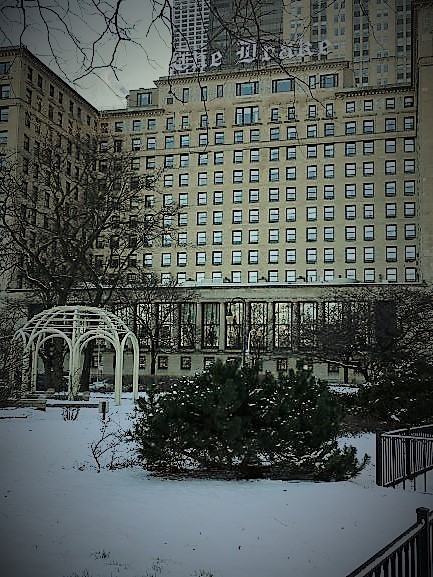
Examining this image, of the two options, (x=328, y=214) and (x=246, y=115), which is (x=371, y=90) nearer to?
(x=246, y=115)

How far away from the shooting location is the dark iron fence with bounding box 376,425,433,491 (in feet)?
33.9

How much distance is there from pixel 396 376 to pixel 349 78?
67875 mm

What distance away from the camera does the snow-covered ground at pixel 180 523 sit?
5.52 m

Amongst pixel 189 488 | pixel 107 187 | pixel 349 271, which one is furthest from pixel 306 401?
pixel 349 271

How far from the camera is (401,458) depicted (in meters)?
11.4

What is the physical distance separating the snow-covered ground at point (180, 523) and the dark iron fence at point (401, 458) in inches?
14.5

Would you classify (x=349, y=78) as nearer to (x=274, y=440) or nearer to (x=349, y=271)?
(x=349, y=271)

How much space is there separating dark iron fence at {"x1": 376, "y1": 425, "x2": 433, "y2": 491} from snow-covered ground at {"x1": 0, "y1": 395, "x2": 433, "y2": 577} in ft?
1.21

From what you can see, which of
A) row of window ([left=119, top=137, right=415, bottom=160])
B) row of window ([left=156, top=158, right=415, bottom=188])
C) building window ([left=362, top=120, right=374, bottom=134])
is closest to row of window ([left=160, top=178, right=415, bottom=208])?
row of window ([left=156, top=158, right=415, bottom=188])

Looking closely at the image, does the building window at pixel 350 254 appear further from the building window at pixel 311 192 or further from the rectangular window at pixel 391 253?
the building window at pixel 311 192

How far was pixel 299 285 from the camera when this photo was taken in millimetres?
56844

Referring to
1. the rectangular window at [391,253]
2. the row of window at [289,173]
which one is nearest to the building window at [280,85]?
the row of window at [289,173]

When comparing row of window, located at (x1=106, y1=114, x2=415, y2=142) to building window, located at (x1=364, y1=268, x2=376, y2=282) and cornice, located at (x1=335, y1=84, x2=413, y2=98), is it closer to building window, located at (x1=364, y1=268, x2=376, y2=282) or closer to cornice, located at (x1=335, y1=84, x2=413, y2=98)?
cornice, located at (x1=335, y1=84, x2=413, y2=98)

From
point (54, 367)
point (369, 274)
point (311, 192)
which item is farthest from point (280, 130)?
point (54, 367)
